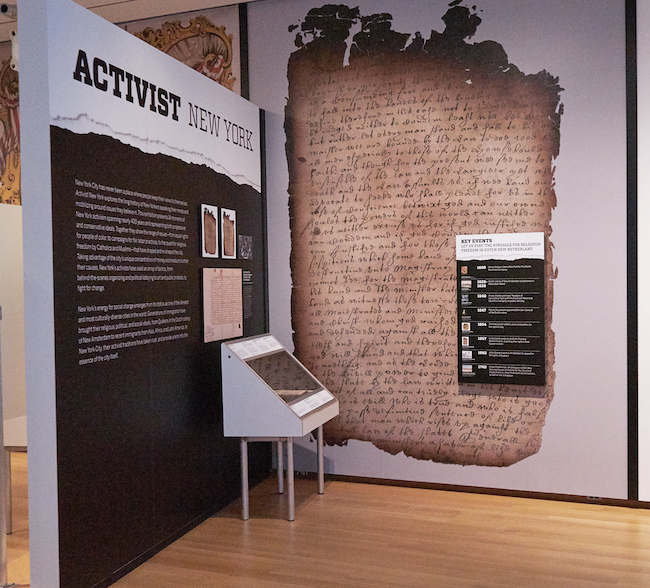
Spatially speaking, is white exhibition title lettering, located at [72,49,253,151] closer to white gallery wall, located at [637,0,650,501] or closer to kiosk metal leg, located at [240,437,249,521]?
kiosk metal leg, located at [240,437,249,521]

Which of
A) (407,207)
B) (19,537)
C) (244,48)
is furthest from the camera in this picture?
(244,48)

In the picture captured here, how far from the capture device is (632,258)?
3.65 m

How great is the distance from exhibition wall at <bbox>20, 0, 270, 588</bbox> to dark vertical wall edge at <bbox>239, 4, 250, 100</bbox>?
424mm

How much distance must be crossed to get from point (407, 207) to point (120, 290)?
192cm

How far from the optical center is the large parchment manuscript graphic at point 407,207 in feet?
12.7

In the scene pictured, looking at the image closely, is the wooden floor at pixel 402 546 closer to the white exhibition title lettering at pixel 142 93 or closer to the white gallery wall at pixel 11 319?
the white gallery wall at pixel 11 319

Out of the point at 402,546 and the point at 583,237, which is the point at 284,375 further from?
the point at 583,237

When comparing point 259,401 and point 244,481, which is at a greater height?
point 259,401

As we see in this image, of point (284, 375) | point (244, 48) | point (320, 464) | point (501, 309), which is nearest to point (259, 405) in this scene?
point (284, 375)

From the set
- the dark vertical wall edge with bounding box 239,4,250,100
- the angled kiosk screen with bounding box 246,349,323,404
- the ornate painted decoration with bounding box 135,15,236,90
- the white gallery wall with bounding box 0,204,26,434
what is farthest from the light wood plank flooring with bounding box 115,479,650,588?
the ornate painted decoration with bounding box 135,15,236,90

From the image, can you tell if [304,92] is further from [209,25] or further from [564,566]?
[564,566]

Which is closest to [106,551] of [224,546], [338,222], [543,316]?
[224,546]

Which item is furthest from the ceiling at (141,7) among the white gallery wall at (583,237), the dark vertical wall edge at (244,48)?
the white gallery wall at (583,237)

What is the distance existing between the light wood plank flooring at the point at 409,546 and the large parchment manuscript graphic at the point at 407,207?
45 centimetres
